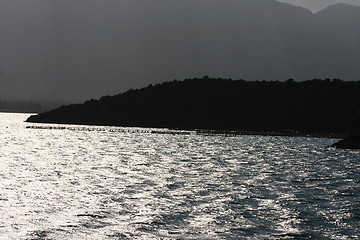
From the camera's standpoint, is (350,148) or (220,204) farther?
(350,148)

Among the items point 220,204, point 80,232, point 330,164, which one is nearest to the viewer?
point 80,232

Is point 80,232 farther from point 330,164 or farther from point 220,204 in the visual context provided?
point 330,164

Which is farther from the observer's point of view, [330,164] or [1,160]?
[330,164]

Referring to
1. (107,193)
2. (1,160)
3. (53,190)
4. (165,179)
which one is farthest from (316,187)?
(1,160)

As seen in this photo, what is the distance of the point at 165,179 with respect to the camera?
170 ft

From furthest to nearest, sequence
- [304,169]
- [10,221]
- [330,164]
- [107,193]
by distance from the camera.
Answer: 1. [330,164]
2. [304,169]
3. [107,193]
4. [10,221]

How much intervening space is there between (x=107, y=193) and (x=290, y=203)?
13298mm

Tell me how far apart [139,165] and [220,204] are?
32.5 m

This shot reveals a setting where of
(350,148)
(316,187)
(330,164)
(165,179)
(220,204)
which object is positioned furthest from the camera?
(350,148)

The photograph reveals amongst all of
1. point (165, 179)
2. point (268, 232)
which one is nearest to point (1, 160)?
point (165, 179)

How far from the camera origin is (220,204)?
36656 millimetres

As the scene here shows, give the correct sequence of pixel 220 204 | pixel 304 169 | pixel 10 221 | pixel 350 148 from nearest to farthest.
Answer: pixel 10 221
pixel 220 204
pixel 304 169
pixel 350 148

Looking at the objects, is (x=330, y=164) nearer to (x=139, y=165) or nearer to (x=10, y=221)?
(x=139, y=165)

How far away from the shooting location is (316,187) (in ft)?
158
